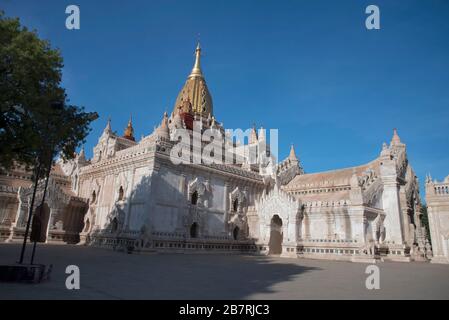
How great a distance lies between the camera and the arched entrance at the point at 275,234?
115ft

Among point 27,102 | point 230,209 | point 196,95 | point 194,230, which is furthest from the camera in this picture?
point 196,95

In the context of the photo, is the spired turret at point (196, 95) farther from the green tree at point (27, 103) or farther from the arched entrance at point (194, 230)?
the green tree at point (27, 103)

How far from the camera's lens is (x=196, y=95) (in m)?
59.1

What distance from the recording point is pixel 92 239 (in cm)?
3338

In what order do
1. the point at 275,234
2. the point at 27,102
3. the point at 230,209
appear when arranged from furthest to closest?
1. the point at 230,209
2. the point at 275,234
3. the point at 27,102

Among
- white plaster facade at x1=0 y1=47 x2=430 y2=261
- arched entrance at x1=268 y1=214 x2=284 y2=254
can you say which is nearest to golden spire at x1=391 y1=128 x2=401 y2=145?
white plaster facade at x1=0 y1=47 x2=430 y2=261

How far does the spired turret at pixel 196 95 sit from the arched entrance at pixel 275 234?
1060 inches

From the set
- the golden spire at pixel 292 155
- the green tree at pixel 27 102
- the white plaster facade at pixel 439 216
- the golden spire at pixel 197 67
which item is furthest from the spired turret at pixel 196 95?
the green tree at pixel 27 102

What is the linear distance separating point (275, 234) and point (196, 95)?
32198 millimetres

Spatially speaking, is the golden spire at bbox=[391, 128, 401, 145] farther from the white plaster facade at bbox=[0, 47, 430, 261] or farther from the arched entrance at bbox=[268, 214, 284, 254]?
the arched entrance at bbox=[268, 214, 284, 254]

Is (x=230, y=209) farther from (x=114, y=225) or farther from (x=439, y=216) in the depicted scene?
(x=439, y=216)

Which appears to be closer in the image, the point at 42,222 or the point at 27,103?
the point at 27,103


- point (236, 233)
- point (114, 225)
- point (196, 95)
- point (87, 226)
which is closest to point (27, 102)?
point (114, 225)

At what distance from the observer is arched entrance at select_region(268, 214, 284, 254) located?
35.1 m
